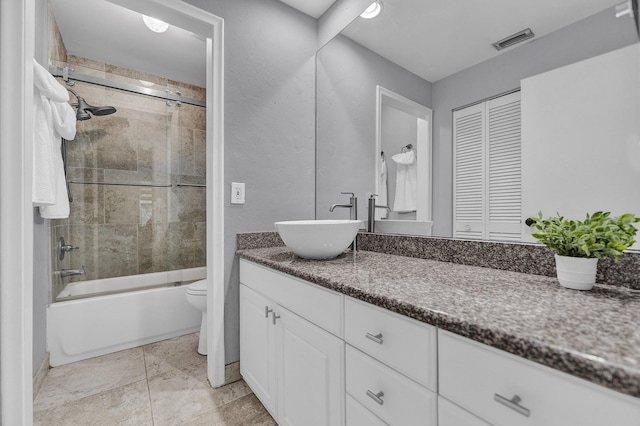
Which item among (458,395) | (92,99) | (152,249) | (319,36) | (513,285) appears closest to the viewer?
(458,395)

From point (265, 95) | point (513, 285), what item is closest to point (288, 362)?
point (513, 285)

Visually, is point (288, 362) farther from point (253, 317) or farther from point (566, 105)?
point (566, 105)


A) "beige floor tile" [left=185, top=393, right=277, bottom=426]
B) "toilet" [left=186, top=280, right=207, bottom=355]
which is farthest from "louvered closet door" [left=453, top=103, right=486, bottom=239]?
"toilet" [left=186, top=280, right=207, bottom=355]

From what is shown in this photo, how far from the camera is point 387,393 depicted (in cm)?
74

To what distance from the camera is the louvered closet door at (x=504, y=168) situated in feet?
3.31

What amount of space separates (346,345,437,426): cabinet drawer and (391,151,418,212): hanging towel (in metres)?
0.81

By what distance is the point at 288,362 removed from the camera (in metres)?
1.15

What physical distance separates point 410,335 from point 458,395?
5.6 inches

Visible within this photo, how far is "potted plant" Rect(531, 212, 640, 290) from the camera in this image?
72 cm

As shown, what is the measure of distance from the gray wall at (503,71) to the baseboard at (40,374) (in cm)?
216

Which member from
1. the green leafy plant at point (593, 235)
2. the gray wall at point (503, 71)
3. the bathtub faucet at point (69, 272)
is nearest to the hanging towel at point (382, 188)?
the gray wall at point (503, 71)

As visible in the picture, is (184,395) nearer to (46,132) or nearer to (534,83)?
(46,132)

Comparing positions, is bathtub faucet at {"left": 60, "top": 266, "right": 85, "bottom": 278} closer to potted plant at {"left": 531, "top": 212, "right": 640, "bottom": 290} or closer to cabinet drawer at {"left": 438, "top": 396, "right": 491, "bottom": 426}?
cabinet drawer at {"left": 438, "top": 396, "right": 491, "bottom": 426}

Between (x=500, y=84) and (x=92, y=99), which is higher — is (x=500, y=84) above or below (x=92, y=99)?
below
